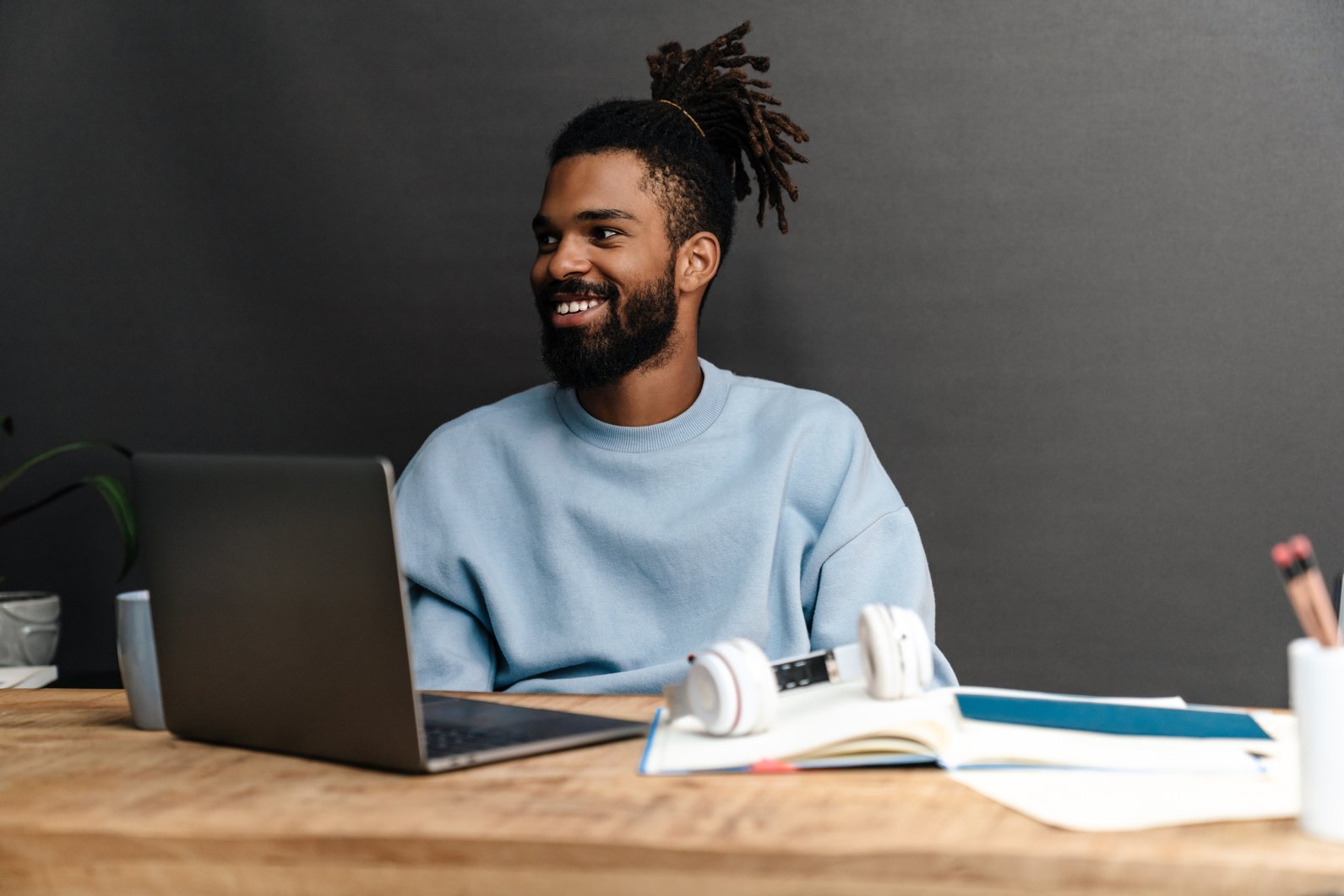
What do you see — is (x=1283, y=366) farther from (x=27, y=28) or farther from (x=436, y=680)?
(x=27, y=28)

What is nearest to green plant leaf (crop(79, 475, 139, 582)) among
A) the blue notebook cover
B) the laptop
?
the laptop

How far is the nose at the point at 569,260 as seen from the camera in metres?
1.74

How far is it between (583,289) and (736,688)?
95cm

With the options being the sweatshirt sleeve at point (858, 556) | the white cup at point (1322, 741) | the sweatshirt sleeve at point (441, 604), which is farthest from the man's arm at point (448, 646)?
the white cup at point (1322, 741)

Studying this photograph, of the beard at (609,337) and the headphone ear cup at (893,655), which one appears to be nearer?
the headphone ear cup at (893,655)

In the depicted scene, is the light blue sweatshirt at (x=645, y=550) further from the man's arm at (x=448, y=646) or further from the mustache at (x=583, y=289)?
the mustache at (x=583, y=289)

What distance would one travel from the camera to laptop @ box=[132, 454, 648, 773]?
0.86 metres

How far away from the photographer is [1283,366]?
207cm

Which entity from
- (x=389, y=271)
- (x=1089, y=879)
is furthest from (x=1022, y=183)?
(x=1089, y=879)

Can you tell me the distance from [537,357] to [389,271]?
0.33 metres

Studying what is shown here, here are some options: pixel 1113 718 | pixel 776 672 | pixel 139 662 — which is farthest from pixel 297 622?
pixel 1113 718

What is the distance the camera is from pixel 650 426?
1.72 metres

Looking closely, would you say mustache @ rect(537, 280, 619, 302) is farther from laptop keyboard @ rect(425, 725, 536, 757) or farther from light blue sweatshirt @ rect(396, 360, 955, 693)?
laptop keyboard @ rect(425, 725, 536, 757)

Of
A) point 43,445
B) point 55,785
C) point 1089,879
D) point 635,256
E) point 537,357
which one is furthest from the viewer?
point 43,445
